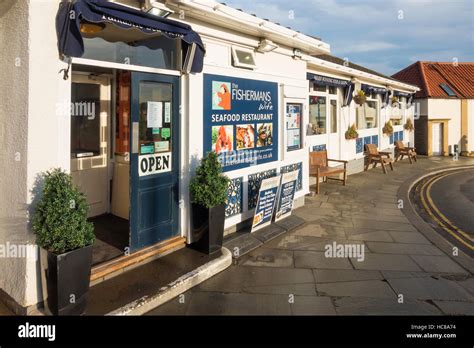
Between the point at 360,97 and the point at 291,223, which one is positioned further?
the point at 360,97

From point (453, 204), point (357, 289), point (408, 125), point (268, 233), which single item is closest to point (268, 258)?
point (268, 233)

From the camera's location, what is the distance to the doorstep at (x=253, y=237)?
226 inches

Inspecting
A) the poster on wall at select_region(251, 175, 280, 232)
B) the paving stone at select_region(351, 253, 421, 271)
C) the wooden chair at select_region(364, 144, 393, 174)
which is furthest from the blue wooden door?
A: the wooden chair at select_region(364, 144, 393, 174)

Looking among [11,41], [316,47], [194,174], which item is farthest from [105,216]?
[316,47]

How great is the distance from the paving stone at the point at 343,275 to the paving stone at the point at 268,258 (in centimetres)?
49

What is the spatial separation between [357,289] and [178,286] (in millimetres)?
2219

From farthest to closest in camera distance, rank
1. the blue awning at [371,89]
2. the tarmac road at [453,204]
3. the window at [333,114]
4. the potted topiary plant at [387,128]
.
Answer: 1. the potted topiary plant at [387,128]
2. the blue awning at [371,89]
3. the window at [333,114]
4. the tarmac road at [453,204]

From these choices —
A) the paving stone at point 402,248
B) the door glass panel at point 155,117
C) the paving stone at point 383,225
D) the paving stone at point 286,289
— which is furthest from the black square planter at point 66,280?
the paving stone at point 383,225

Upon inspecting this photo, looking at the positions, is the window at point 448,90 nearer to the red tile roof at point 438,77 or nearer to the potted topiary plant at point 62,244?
the red tile roof at point 438,77

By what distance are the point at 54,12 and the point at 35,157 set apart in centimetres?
146

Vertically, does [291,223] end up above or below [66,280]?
below

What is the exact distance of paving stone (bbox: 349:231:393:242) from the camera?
6617 mm

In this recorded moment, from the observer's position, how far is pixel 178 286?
4.32m

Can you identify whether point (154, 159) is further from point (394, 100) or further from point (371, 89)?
point (394, 100)
